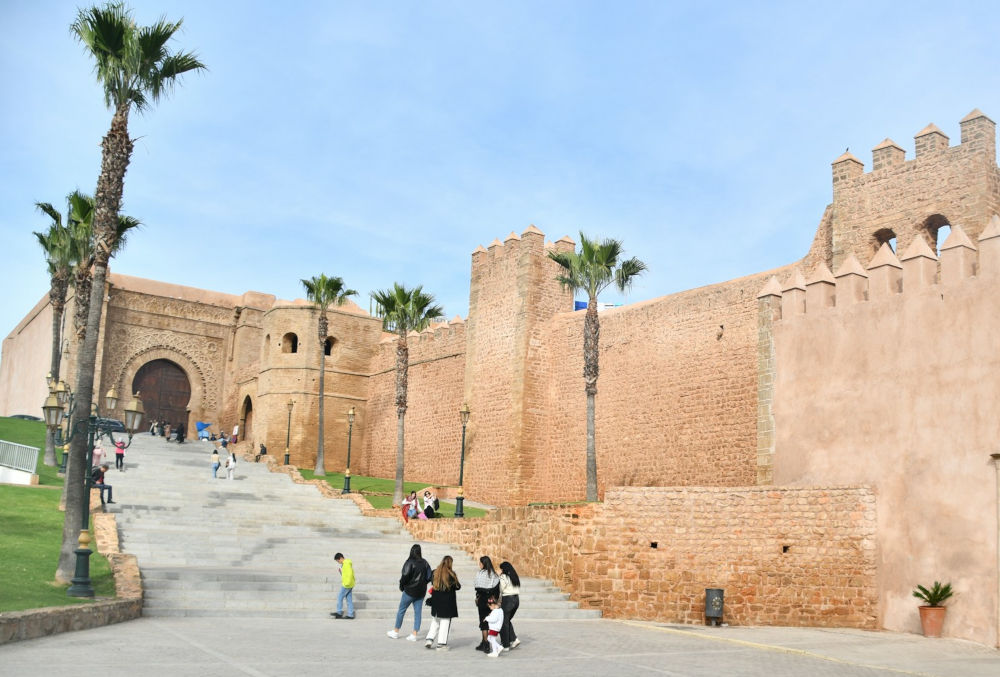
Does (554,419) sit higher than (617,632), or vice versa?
(554,419)

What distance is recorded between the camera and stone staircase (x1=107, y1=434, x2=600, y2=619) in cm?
1306

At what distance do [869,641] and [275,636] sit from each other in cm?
673

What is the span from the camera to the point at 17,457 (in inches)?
807

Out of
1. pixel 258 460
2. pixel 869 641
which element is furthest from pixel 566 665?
pixel 258 460

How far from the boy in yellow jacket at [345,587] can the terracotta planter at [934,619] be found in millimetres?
6963

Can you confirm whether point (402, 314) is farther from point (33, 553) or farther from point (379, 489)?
point (33, 553)

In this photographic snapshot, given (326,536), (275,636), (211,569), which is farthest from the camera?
(326,536)

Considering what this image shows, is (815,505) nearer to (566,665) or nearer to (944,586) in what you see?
(944,586)

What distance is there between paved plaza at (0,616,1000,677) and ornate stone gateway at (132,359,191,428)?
29.9 m

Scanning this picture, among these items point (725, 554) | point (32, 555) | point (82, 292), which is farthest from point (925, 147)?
point (82, 292)

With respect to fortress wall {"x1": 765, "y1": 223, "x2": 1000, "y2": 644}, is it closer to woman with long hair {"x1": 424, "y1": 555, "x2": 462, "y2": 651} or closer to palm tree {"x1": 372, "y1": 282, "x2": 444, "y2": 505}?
woman with long hair {"x1": 424, "y1": 555, "x2": 462, "y2": 651}

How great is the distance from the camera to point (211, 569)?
582 inches

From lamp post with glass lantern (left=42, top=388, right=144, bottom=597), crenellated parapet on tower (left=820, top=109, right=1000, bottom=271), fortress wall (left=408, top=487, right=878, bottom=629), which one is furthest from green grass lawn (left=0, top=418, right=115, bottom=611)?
crenellated parapet on tower (left=820, top=109, right=1000, bottom=271)

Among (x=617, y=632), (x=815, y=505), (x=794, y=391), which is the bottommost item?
(x=617, y=632)
